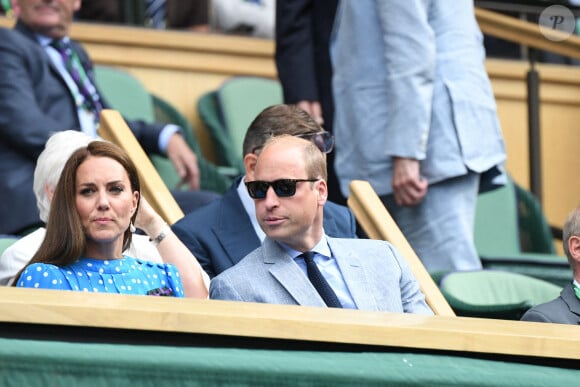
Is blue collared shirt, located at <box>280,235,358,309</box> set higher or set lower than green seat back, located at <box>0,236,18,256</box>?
higher

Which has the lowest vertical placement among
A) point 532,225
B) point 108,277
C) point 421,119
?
point 532,225

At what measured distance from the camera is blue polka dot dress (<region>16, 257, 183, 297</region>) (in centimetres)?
375

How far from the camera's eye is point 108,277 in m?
3.91

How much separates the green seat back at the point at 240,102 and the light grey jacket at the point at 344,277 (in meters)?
3.30

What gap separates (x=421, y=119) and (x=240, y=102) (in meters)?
2.35

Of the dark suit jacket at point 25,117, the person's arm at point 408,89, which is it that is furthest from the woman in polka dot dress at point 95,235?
the dark suit jacket at point 25,117

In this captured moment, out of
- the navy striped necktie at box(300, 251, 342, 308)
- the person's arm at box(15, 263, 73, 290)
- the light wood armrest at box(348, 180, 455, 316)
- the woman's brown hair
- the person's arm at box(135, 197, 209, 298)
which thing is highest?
the woman's brown hair

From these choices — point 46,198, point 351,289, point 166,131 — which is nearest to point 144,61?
point 166,131

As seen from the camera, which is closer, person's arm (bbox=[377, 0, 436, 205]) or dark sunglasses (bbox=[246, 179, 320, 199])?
dark sunglasses (bbox=[246, 179, 320, 199])

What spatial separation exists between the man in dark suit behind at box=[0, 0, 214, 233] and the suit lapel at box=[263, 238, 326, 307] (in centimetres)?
184

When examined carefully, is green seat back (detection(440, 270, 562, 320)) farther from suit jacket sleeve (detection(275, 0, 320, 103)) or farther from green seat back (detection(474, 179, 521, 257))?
green seat back (detection(474, 179, 521, 257))

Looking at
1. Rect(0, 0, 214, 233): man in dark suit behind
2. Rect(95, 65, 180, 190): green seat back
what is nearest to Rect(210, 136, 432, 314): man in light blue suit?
Rect(0, 0, 214, 233): man in dark suit behind

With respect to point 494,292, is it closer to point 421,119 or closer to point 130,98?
point 421,119

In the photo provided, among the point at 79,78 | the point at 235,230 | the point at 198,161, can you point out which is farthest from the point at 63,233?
the point at 198,161
